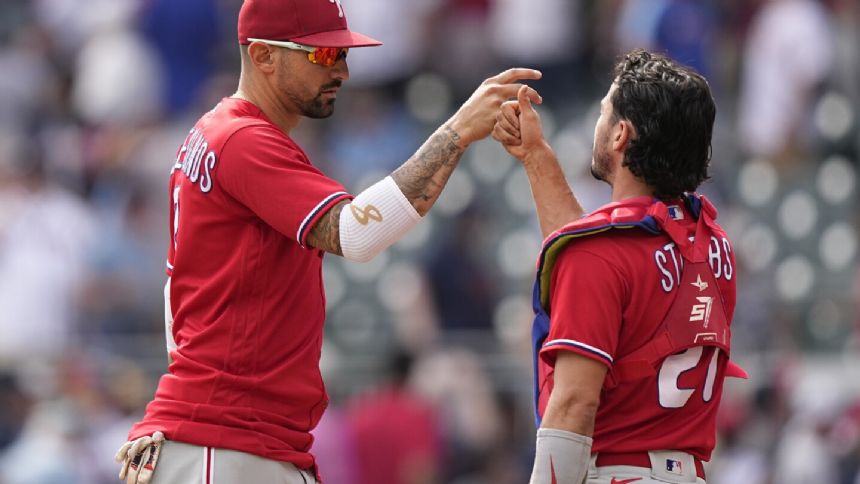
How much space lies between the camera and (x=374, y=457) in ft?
34.2

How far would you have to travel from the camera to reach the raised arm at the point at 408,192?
15.7ft

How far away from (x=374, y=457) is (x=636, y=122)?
6051mm

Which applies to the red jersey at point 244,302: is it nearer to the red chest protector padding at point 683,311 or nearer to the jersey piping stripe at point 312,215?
the jersey piping stripe at point 312,215

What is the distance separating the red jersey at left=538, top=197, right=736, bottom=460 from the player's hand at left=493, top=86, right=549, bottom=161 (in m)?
0.53

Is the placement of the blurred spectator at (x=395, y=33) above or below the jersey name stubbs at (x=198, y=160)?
below

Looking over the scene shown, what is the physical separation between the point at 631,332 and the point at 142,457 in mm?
1542

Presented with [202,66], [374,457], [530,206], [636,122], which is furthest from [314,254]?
[202,66]

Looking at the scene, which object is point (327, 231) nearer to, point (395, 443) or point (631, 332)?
point (631, 332)

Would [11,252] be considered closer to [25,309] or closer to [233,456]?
[25,309]

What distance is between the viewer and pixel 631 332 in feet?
15.2

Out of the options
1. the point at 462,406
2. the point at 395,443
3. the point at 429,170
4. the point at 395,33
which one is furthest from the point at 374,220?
the point at 395,33

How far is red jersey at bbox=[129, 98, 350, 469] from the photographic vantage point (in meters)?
4.85

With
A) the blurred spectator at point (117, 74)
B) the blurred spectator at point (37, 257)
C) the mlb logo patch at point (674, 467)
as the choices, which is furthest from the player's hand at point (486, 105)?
the blurred spectator at point (117, 74)

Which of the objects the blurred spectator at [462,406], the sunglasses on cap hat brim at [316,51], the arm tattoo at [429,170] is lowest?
the blurred spectator at [462,406]
